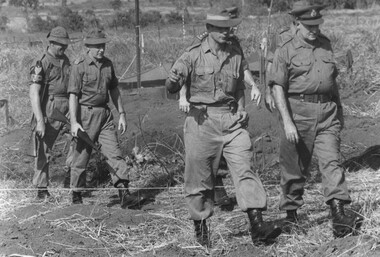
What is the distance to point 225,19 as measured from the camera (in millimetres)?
6219

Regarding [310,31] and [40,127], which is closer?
[310,31]

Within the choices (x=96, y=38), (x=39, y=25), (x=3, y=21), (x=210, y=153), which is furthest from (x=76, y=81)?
(x=3, y=21)

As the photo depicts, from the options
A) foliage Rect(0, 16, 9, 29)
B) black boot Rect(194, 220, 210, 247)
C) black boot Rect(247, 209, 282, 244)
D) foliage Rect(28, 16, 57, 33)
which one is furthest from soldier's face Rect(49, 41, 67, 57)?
foliage Rect(0, 16, 9, 29)

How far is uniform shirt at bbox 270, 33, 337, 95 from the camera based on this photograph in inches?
256

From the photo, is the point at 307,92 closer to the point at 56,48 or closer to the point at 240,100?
the point at 240,100

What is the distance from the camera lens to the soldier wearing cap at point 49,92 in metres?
8.47

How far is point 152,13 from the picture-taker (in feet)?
124

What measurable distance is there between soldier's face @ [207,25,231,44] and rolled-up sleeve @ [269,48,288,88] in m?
0.58

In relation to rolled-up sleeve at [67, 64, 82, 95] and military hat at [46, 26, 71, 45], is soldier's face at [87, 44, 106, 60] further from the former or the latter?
military hat at [46, 26, 71, 45]

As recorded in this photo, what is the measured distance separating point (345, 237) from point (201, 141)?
1323mm

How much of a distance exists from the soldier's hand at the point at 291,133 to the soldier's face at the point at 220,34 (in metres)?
0.85

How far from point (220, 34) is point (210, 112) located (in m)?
0.62

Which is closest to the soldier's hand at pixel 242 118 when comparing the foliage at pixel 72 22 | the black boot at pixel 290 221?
the black boot at pixel 290 221

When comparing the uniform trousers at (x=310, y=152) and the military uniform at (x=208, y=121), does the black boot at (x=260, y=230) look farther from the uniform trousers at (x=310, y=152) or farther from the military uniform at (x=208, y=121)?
the uniform trousers at (x=310, y=152)
